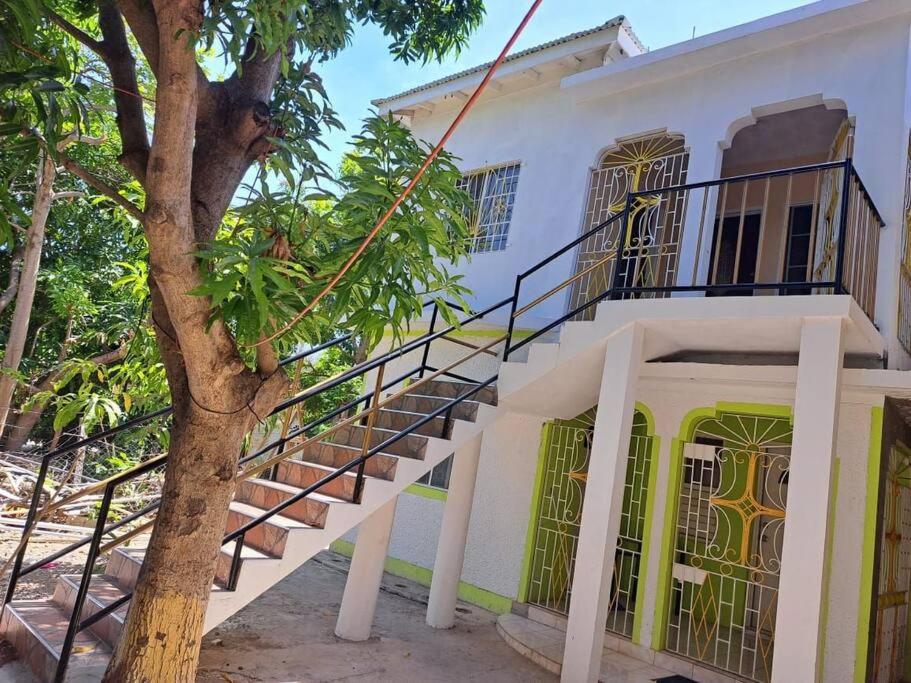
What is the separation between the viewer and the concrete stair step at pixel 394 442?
4.87 meters

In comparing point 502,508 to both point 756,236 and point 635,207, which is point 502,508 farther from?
point 756,236

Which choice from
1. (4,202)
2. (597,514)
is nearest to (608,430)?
A: (597,514)

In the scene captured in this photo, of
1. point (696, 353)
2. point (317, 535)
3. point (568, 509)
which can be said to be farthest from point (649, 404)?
point (317, 535)

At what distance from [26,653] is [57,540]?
466 cm

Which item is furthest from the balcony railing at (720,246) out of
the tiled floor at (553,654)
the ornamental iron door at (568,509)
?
the tiled floor at (553,654)

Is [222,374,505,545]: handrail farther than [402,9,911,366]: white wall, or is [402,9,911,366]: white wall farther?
[402,9,911,366]: white wall

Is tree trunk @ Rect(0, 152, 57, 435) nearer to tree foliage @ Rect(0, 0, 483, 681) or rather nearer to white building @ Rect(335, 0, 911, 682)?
white building @ Rect(335, 0, 911, 682)

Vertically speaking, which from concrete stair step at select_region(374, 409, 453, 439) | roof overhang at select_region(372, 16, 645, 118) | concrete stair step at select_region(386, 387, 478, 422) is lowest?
concrete stair step at select_region(374, 409, 453, 439)

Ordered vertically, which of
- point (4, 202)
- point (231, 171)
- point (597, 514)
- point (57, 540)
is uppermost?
point (231, 171)

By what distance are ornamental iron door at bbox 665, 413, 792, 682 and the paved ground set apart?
5.39ft

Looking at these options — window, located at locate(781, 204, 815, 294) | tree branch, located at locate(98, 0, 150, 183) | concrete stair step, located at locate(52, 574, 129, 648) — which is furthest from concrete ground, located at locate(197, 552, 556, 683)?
window, located at locate(781, 204, 815, 294)

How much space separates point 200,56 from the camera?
9.02 m

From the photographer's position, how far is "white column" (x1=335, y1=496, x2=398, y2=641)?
5.20 metres

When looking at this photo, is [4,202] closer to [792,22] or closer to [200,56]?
[792,22]
